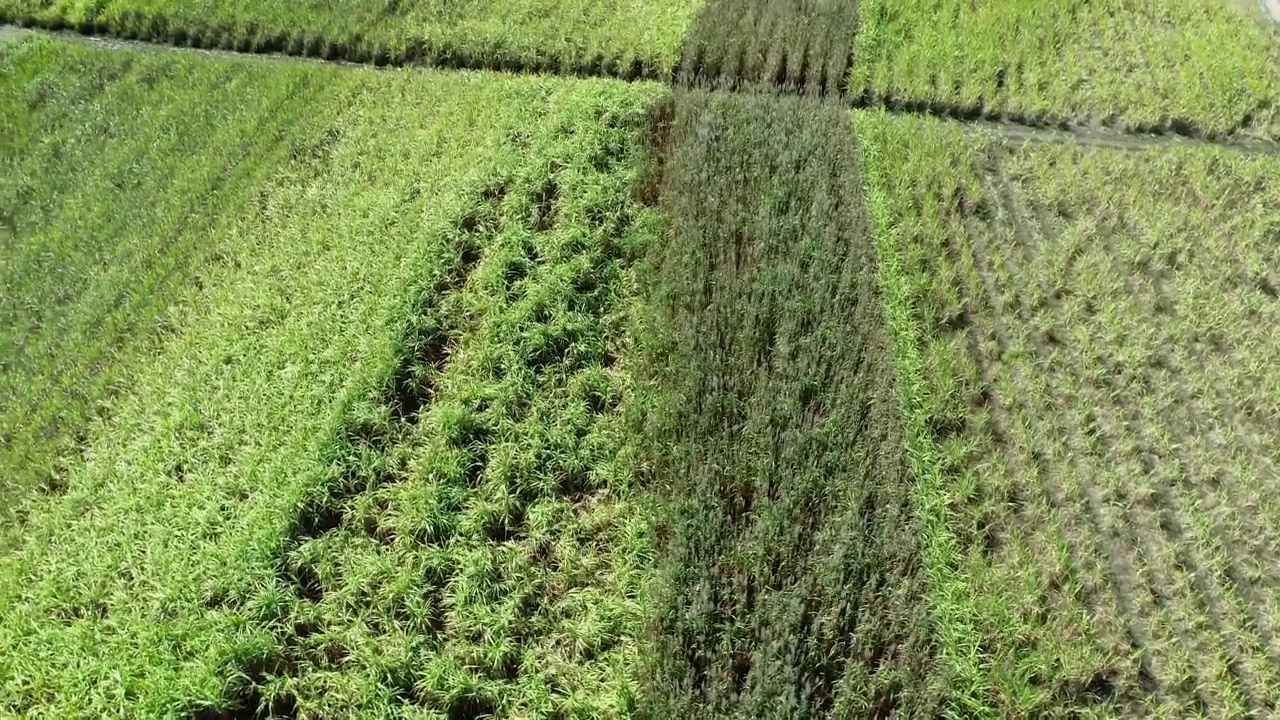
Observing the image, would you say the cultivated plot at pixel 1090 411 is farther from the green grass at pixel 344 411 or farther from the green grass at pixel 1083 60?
the green grass at pixel 344 411

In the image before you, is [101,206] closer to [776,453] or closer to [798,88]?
[776,453]

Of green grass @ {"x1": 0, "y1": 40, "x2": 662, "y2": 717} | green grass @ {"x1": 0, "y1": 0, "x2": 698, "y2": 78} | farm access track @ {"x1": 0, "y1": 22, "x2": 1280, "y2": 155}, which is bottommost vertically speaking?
green grass @ {"x1": 0, "y1": 40, "x2": 662, "y2": 717}

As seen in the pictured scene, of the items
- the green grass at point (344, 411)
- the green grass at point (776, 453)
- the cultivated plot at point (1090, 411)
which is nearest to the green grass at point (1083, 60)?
the cultivated plot at point (1090, 411)

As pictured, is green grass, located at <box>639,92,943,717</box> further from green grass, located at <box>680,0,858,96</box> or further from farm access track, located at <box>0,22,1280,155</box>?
green grass, located at <box>680,0,858,96</box>

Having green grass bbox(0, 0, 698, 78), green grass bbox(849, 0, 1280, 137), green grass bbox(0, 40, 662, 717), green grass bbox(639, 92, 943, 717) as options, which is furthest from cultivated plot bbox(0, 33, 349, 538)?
green grass bbox(849, 0, 1280, 137)

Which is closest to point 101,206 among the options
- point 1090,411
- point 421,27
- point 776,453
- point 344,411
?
point 344,411

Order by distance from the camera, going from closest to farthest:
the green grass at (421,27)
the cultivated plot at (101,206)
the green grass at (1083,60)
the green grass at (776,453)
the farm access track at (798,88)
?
the green grass at (776,453), the cultivated plot at (101,206), the farm access track at (798,88), the green grass at (1083,60), the green grass at (421,27)
